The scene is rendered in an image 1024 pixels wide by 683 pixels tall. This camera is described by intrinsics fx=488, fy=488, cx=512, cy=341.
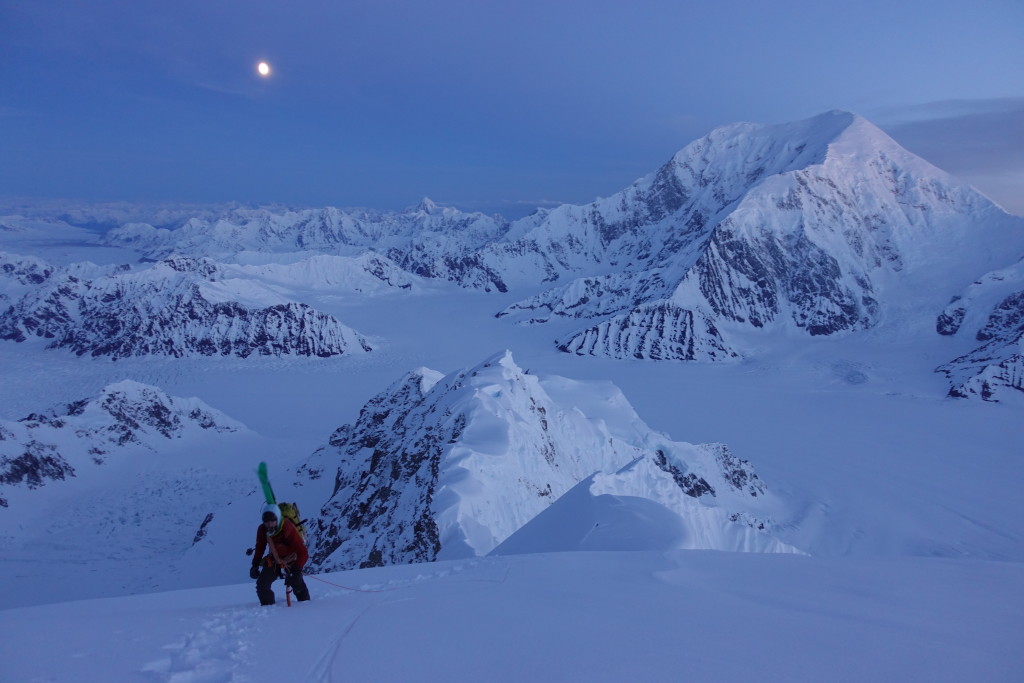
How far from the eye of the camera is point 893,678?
12.0ft

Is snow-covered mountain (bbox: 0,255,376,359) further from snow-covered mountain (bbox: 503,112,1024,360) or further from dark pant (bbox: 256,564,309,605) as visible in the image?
dark pant (bbox: 256,564,309,605)

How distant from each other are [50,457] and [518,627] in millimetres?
45451

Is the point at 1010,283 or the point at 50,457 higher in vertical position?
the point at 50,457

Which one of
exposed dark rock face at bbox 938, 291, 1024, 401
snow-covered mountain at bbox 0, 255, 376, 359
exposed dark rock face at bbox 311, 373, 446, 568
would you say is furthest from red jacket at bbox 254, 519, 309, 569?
snow-covered mountain at bbox 0, 255, 376, 359

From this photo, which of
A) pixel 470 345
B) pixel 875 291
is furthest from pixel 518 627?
pixel 875 291

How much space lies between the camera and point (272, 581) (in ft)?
23.0

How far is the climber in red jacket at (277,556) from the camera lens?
6898 millimetres

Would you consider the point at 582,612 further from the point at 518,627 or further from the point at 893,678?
the point at 893,678

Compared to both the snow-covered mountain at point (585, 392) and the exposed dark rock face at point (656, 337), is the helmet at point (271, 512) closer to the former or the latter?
the snow-covered mountain at point (585, 392)

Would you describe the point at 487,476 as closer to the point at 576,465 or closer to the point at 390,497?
the point at 390,497

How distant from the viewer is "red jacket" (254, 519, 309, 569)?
22.9 ft

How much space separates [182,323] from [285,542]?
106 metres

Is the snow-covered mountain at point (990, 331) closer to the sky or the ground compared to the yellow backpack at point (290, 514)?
closer to the ground

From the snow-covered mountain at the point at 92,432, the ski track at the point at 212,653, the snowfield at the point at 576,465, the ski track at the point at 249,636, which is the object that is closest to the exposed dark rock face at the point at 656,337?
the snowfield at the point at 576,465
